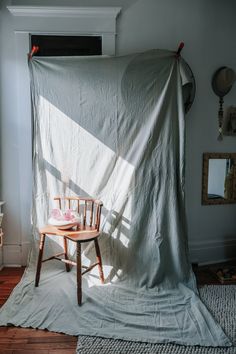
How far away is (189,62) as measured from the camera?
2.68 metres

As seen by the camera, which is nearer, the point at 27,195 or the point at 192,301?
the point at 192,301

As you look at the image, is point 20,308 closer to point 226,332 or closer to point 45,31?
point 226,332

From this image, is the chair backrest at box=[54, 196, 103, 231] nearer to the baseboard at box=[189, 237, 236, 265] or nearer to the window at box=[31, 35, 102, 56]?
the baseboard at box=[189, 237, 236, 265]

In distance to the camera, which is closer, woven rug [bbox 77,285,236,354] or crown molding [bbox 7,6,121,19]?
woven rug [bbox 77,285,236,354]

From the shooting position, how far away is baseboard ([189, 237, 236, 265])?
284 centimetres

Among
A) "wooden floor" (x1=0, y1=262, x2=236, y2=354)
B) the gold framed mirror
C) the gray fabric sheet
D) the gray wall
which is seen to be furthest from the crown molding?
"wooden floor" (x1=0, y1=262, x2=236, y2=354)

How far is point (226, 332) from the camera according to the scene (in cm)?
176

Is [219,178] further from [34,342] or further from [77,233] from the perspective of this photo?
[34,342]

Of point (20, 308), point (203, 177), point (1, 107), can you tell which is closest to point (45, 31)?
point (1, 107)

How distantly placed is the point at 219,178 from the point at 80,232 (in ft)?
5.10

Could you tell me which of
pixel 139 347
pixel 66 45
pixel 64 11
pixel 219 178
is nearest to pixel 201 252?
pixel 219 178

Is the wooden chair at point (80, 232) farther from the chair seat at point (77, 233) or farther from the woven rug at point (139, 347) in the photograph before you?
the woven rug at point (139, 347)

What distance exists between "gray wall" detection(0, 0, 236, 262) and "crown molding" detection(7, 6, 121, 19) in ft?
0.18

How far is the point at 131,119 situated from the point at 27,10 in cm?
132
